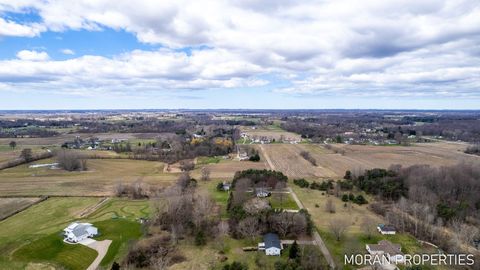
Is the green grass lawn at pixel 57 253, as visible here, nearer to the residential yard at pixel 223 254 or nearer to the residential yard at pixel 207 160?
the residential yard at pixel 223 254

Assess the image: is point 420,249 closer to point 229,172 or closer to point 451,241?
point 451,241

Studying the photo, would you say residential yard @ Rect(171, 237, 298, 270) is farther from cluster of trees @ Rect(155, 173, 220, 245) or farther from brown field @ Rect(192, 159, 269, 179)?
brown field @ Rect(192, 159, 269, 179)

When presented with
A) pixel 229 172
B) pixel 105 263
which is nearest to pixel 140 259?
pixel 105 263

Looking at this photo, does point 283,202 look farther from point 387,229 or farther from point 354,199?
point 387,229

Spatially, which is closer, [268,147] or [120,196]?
[120,196]

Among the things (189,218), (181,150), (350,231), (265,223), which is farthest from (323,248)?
(181,150)

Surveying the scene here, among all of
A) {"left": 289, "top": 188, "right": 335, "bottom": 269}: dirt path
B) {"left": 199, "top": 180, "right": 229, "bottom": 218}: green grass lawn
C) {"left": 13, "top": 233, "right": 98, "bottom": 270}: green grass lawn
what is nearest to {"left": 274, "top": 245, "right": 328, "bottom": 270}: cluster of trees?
{"left": 289, "top": 188, "right": 335, "bottom": 269}: dirt path
